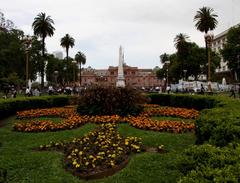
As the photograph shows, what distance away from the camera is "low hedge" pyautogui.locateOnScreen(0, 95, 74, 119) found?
1724 cm

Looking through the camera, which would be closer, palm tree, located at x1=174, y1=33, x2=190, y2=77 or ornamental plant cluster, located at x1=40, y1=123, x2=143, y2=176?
ornamental plant cluster, located at x1=40, y1=123, x2=143, y2=176

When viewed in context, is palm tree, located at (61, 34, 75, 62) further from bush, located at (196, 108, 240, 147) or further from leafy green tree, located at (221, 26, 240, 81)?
bush, located at (196, 108, 240, 147)

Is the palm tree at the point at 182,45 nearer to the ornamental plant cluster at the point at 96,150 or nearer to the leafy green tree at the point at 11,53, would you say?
the leafy green tree at the point at 11,53

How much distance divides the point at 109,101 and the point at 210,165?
11.9m

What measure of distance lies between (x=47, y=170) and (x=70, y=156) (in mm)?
747

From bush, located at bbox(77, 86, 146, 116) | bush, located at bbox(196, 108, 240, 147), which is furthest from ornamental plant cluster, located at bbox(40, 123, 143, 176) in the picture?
bush, located at bbox(77, 86, 146, 116)

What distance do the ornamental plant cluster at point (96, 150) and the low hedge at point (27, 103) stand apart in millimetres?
7677

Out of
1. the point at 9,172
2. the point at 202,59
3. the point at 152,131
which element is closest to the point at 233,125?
the point at 9,172

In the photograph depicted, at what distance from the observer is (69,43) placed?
81188 mm

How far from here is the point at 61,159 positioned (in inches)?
336

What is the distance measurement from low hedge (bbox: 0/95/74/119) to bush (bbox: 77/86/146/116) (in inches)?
148

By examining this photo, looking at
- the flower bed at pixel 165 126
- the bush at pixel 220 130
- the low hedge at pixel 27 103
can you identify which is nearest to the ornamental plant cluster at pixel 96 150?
the flower bed at pixel 165 126

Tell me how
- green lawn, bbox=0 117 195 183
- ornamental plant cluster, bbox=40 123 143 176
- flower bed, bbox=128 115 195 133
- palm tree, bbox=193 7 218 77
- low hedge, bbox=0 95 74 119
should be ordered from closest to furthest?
green lawn, bbox=0 117 195 183 < ornamental plant cluster, bbox=40 123 143 176 < flower bed, bbox=128 115 195 133 < low hedge, bbox=0 95 74 119 < palm tree, bbox=193 7 218 77

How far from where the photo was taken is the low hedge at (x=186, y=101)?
18234 millimetres
